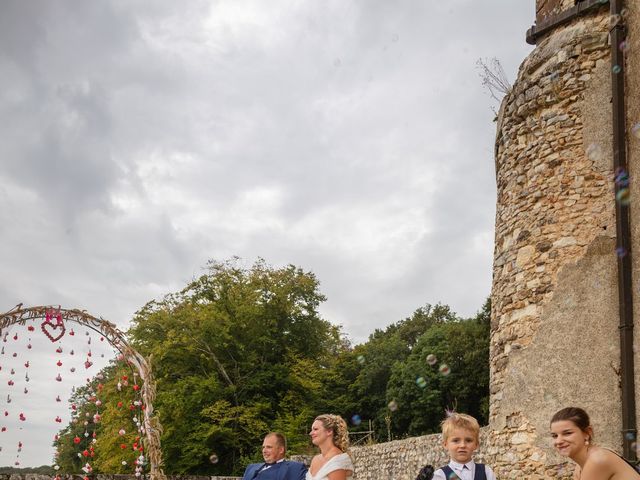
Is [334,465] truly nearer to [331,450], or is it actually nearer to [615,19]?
[331,450]

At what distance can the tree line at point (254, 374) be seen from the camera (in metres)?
28.5

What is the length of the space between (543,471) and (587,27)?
478cm

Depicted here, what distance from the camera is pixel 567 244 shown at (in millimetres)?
7512

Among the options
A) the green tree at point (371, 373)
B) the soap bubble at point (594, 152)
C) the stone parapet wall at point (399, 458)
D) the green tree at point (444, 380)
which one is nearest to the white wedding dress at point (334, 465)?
the soap bubble at point (594, 152)

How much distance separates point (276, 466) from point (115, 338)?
15.9ft

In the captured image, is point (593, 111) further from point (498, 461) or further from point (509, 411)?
point (498, 461)

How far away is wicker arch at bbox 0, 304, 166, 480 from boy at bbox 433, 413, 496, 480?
20.3 feet

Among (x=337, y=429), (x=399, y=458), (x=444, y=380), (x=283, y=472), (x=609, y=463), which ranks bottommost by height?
(x=399, y=458)

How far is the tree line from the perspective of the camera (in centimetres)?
2850

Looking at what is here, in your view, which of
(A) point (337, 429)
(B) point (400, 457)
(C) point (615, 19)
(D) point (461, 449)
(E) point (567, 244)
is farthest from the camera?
Answer: (B) point (400, 457)

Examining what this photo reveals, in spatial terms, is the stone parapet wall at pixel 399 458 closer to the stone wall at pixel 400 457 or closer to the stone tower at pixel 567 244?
the stone wall at pixel 400 457

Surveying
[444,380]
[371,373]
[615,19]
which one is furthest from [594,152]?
[371,373]

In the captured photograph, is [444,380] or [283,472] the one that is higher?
[444,380]

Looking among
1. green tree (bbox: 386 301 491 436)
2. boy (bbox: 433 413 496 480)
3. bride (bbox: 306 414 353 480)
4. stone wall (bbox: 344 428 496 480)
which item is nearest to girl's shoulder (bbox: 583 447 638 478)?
boy (bbox: 433 413 496 480)
